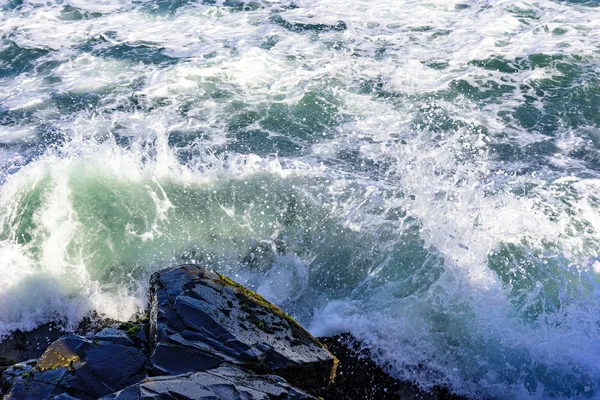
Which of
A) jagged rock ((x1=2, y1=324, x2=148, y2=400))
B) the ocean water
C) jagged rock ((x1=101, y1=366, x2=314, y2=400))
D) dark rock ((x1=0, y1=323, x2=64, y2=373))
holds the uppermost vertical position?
jagged rock ((x1=101, y1=366, x2=314, y2=400))

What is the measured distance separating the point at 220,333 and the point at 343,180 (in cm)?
508

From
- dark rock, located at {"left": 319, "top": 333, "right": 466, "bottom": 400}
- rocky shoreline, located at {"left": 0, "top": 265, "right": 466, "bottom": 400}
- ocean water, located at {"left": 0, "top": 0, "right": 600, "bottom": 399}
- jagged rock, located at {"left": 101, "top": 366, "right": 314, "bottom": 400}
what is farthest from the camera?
ocean water, located at {"left": 0, "top": 0, "right": 600, "bottom": 399}

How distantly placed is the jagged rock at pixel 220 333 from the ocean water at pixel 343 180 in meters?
1.71

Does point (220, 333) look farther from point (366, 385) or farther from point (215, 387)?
point (366, 385)

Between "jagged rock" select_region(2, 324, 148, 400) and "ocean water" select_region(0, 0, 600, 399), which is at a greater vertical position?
"jagged rock" select_region(2, 324, 148, 400)

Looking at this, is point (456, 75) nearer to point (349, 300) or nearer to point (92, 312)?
point (349, 300)

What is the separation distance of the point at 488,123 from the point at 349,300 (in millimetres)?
6004

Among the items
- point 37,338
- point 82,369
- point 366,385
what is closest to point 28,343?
point 37,338

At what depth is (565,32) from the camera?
48.4 feet

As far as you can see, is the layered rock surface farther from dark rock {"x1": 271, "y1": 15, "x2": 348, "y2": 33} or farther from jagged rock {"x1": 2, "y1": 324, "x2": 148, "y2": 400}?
dark rock {"x1": 271, "y1": 15, "x2": 348, "y2": 33}

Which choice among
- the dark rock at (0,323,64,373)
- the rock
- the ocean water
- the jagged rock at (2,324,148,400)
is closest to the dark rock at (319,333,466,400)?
the ocean water

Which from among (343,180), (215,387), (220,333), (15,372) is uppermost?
(215,387)

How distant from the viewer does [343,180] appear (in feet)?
31.4

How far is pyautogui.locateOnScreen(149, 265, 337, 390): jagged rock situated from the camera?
4762 mm
